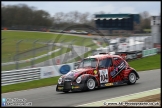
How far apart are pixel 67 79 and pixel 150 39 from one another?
2572cm

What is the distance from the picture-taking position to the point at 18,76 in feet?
61.6

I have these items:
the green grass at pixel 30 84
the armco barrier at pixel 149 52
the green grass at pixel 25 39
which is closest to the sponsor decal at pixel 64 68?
the green grass at pixel 30 84

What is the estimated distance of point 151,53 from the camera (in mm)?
34344

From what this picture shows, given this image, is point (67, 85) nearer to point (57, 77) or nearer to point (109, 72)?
point (109, 72)

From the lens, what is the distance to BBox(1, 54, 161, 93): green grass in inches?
679

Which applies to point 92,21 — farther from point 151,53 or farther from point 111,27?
point 151,53

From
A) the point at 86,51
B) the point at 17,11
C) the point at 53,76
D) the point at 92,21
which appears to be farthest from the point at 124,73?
the point at 92,21

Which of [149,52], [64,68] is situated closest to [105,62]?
[64,68]

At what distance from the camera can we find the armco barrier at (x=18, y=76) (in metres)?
17.9

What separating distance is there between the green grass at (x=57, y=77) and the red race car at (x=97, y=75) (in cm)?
411

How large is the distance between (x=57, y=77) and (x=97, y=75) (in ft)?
25.8

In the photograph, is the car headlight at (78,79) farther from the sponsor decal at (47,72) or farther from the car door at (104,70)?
the sponsor decal at (47,72)

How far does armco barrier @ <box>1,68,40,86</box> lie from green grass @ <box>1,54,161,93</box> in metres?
0.29

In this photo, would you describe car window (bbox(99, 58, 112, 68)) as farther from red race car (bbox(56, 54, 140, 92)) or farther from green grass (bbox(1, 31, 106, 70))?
green grass (bbox(1, 31, 106, 70))
